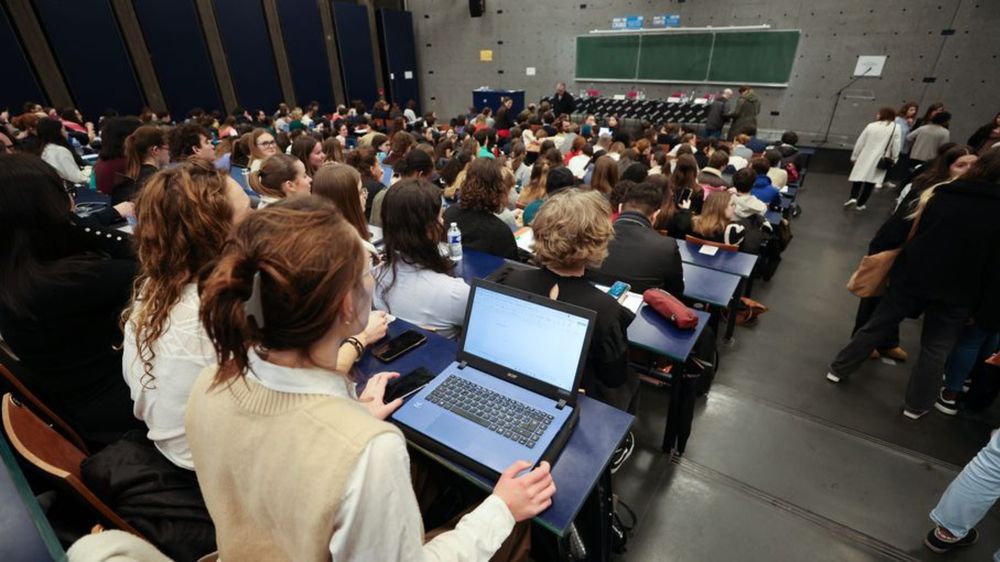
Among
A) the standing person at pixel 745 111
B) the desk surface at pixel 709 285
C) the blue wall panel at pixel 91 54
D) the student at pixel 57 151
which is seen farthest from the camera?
the standing person at pixel 745 111

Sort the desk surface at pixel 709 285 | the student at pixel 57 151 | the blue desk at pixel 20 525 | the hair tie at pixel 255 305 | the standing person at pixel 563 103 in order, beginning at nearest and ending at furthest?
the blue desk at pixel 20 525, the hair tie at pixel 255 305, the desk surface at pixel 709 285, the student at pixel 57 151, the standing person at pixel 563 103

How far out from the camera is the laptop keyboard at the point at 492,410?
1271mm

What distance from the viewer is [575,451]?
50.4 inches

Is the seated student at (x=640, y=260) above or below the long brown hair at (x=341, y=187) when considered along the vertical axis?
below

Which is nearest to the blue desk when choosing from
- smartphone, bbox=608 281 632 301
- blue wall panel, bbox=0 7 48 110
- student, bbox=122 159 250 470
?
student, bbox=122 159 250 470

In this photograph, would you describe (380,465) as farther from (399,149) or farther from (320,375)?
(399,149)

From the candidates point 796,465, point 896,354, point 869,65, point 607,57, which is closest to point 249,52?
point 607,57

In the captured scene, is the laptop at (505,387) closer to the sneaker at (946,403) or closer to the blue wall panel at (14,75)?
the sneaker at (946,403)

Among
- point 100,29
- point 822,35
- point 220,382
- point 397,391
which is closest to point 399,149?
point 397,391

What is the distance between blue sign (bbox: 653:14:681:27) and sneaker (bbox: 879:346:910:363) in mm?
8883

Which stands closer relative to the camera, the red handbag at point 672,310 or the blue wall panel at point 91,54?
the red handbag at point 672,310

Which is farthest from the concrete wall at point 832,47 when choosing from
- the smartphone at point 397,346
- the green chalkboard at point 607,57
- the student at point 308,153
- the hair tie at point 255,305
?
the hair tie at point 255,305

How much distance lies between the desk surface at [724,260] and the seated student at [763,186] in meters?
1.61

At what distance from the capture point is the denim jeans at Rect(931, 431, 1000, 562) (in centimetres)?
164
